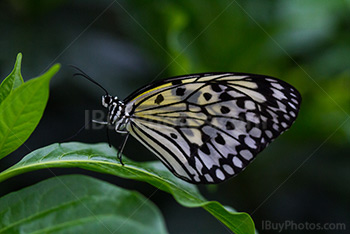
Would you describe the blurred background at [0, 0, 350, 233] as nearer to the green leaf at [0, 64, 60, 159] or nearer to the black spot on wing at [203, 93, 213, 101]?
the black spot on wing at [203, 93, 213, 101]

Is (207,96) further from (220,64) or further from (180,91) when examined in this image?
(220,64)

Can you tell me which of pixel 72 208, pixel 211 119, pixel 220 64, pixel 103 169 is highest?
pixel 220 64

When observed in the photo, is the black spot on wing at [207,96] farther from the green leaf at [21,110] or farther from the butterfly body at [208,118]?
the green leaf at [21,110]

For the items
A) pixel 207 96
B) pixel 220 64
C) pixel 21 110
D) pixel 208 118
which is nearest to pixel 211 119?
pixel 208 118

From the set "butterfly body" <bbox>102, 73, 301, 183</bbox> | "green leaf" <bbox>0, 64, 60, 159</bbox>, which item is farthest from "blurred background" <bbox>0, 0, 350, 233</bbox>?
"green leaf" <bbox>0, 64, 60, 159</bbox>

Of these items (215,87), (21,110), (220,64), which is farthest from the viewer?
(220,64)
